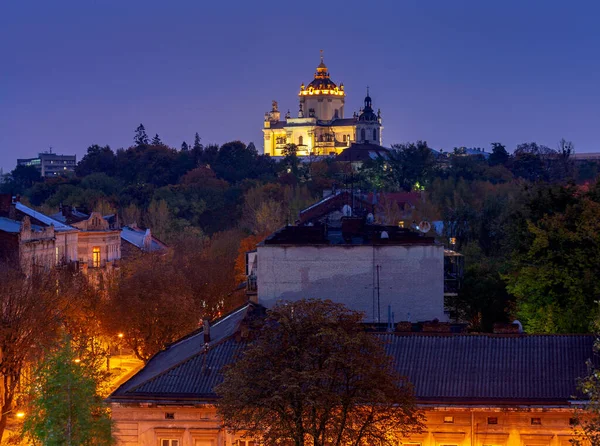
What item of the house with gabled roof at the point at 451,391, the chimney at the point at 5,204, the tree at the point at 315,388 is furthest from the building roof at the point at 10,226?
the tree at the point at 315,388

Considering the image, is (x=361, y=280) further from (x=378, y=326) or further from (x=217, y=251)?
(x=217, y=251)

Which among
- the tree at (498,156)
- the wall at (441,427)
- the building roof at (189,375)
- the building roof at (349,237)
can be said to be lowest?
the wall at (441,427)

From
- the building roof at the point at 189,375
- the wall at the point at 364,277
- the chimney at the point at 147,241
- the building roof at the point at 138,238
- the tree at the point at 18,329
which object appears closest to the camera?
the building roof at the point at 189,375

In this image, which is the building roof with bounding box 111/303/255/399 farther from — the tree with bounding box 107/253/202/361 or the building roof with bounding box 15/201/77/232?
the building roof with bounding box 15/201/77/232

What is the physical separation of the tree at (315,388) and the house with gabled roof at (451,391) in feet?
8.64

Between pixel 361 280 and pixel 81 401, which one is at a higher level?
pixel 361 280

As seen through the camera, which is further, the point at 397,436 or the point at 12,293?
the point at 12,293

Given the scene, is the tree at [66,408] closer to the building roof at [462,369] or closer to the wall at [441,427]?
the wall at [441,427]

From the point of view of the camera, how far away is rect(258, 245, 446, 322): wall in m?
44.5

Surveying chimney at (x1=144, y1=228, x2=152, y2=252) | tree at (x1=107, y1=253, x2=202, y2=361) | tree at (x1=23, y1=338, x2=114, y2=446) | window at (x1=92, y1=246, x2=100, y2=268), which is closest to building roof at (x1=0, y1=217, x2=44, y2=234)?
tree at (x1=107, y1=253, x2=202, y2=361)

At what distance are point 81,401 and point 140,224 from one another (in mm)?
97688

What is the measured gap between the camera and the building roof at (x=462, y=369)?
103 feet

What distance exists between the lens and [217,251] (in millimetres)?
97125

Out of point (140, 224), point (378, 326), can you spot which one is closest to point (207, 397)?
point (378, 326)
